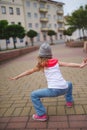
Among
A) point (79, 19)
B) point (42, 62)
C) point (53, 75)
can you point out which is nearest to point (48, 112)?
point (53, 75)

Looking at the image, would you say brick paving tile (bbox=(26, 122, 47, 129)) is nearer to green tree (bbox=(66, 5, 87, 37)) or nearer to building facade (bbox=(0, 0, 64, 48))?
green tree (bbox=(66, 5, 87, 37))

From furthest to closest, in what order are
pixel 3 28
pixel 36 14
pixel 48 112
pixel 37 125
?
pixel 36 14, pixel 3 28, pixel 48 112, pixel 37 125

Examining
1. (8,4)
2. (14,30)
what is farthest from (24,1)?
(14,30)

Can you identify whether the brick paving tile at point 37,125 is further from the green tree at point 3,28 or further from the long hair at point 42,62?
the green tree at point 3,28

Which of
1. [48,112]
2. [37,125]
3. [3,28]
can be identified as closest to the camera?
[37,125]

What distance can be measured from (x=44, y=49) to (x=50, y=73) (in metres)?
0.42

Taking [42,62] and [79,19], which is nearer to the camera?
[42,62]

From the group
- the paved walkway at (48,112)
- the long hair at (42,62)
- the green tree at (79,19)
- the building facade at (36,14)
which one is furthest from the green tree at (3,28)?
the long hair at (42,62)

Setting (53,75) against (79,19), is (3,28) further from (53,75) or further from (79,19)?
(53,75)

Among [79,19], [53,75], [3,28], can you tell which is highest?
[79,19]

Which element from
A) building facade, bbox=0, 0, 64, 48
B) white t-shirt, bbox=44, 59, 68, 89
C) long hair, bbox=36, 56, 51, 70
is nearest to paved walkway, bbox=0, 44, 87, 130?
white t-shirt, bbox=44, 59, 68, 89

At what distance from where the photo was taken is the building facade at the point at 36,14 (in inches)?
2112

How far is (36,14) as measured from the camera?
201 feet

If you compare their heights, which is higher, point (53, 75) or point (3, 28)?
point (3, 28)
